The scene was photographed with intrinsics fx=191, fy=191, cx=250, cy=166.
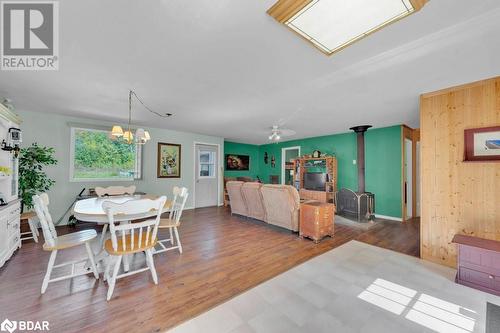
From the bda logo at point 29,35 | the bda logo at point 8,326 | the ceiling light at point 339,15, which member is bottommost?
the bda logo at point 8,326

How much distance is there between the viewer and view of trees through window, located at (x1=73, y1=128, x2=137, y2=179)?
443cm

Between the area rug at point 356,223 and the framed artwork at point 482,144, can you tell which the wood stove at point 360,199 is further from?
the framed artwork at point 482,144

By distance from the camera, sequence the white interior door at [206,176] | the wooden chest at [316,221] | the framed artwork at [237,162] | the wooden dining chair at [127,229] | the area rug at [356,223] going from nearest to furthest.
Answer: the wooden dining chair at [127,229] < the wooden chest at [316,221] < the area rug at [356,223] < the white interior door at [206,176] < the framed artwork at [237,162]

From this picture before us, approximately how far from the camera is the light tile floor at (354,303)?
1.55 metres

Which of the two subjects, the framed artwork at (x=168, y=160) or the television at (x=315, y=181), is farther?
the television at (x=315, y=181)

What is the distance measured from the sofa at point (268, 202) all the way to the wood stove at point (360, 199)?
2073 mm

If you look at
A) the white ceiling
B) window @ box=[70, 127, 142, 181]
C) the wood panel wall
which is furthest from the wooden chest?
window @ box=[70, 127, 142, 181]

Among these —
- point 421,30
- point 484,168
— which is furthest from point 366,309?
point 421,30

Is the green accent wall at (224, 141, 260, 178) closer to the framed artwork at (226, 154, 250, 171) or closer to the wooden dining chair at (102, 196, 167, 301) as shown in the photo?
the framed artwork at (226, 154, 250, 171)

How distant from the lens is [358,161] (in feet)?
17.5

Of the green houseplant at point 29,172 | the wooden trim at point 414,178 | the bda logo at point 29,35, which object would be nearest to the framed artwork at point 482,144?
the wooden trim at point 414,178

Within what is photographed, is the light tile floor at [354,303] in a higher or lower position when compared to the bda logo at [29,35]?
lower

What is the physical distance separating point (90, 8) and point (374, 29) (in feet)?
6.95

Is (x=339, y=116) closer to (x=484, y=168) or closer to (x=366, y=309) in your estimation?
(x=484, y=168)
